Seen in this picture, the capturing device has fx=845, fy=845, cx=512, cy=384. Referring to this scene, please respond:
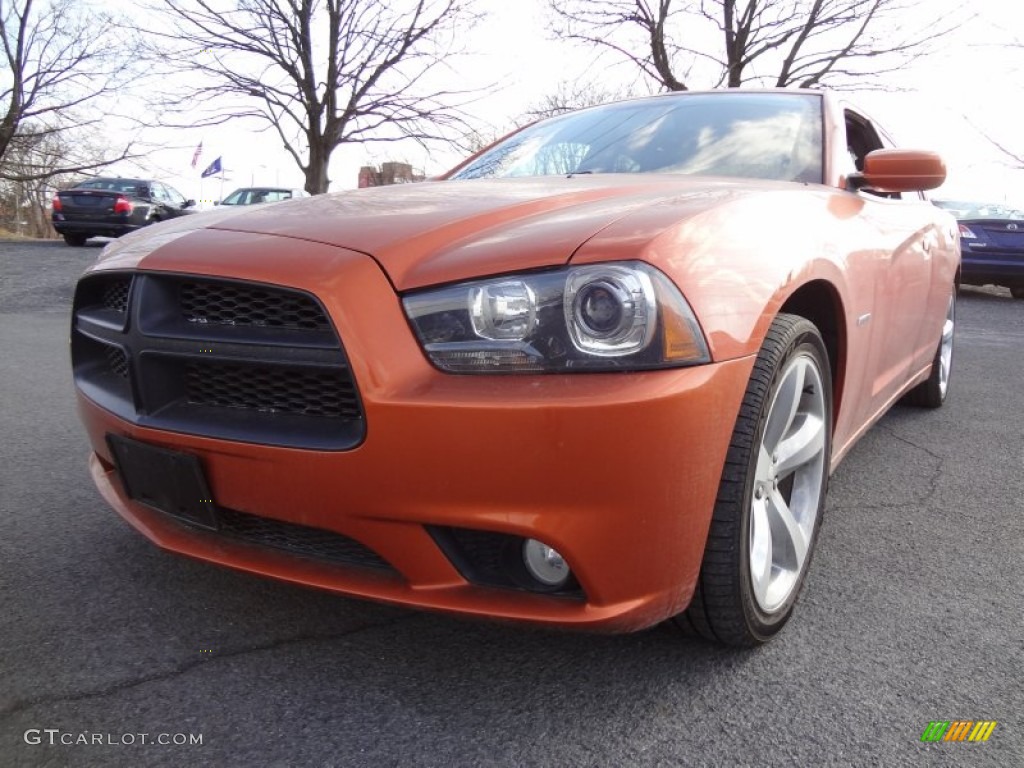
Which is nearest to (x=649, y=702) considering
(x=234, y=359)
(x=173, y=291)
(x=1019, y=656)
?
(x=1019, y=656)

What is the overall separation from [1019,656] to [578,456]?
1.28 meters

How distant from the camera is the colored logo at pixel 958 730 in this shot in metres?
1.67

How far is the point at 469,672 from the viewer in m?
1.86

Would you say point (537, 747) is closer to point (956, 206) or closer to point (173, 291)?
point (173, 291)

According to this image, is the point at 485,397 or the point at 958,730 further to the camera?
the point at 958,730

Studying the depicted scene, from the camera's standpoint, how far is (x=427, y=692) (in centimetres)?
178

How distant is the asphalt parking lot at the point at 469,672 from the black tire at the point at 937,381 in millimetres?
1878

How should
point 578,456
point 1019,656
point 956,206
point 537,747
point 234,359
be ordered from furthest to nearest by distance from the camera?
point 956,206 < point 1019,656 < point 234,359 < point 537,747 < point 578,456

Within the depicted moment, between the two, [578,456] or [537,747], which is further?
→ [537,747]

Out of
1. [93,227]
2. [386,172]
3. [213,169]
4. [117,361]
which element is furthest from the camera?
[213,169]

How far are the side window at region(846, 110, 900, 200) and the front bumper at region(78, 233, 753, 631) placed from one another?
6.57ft

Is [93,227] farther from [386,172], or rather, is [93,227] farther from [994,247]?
[994,247]

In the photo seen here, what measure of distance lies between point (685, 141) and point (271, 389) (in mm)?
1880

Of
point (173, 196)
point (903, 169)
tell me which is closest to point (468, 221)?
point (903, 169)
